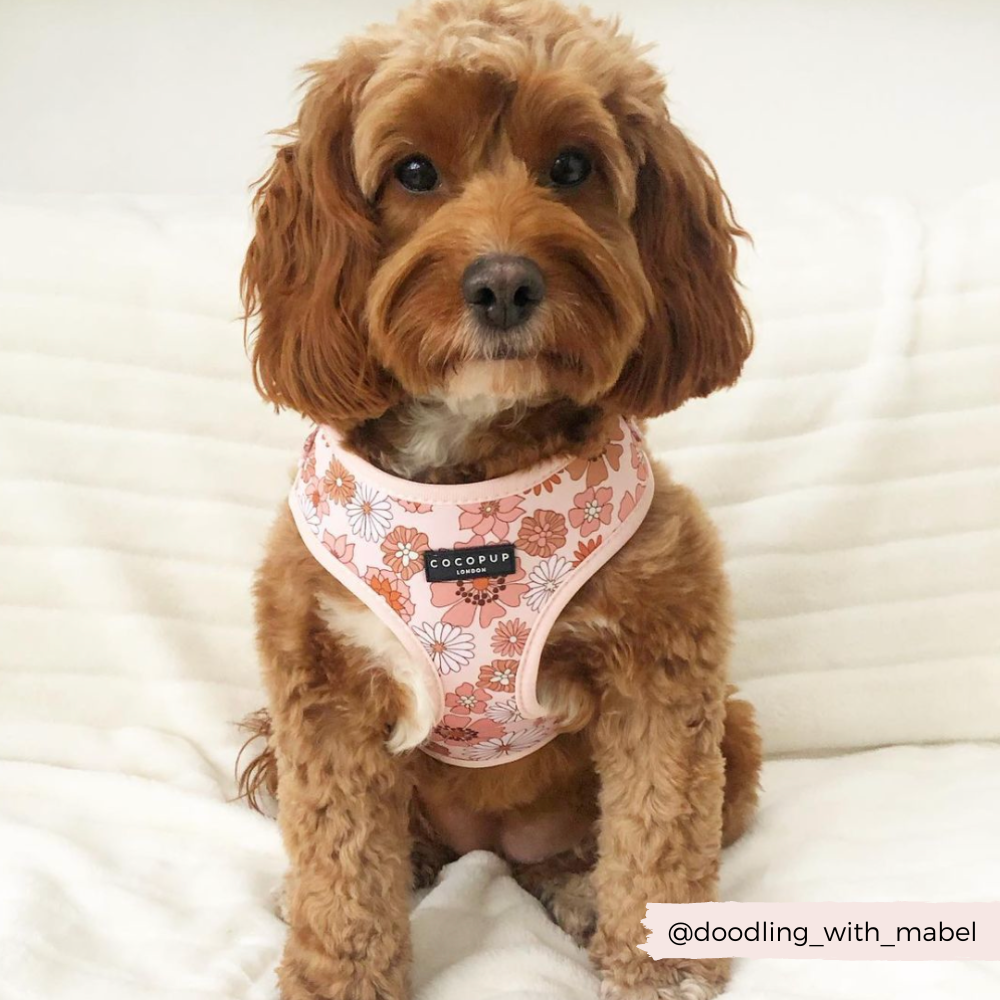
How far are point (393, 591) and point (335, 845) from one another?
13.6 inches

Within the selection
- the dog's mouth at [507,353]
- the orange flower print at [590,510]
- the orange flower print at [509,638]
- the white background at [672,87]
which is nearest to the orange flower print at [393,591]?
the orange flower print at [509,638]

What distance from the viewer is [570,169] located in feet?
4.25

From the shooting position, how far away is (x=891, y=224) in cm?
211

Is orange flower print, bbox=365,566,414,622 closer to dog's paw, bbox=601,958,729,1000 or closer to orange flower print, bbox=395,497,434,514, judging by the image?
orange flower print, bbox=395,497,434,514

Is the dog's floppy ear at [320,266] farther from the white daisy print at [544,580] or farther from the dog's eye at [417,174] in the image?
the white daisy print at [544,580]

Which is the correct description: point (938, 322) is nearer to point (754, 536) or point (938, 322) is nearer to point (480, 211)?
point (754, 536)

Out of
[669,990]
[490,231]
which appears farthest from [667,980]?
[490,231]

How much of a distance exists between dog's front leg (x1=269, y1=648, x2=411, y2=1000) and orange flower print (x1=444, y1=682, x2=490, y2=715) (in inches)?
3.2

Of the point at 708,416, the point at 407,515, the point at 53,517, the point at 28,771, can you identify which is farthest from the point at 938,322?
the point at 28,771

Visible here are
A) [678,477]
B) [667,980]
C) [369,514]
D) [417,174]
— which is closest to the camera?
[417,174]

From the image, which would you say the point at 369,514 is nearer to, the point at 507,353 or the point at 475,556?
the point at 475,556

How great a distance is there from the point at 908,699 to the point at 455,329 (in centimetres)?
124

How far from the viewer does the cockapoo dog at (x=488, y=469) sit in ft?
3.95

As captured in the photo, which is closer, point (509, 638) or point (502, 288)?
point (502, 288)
